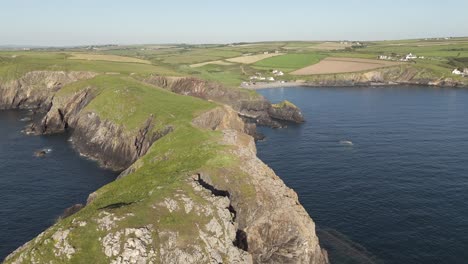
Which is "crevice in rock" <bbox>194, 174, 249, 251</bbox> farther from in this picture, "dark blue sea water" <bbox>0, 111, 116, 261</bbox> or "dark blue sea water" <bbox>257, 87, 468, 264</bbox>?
"dark blue sea water" <bbox>0, 111, 116, 261</bbox>

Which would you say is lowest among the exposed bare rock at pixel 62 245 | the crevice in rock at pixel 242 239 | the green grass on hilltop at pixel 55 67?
the crevice in rock at pixel 242 239

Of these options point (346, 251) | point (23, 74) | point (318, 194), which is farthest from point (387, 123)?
point (23, 74)

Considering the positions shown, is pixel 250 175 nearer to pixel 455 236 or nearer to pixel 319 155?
pixel 455 236

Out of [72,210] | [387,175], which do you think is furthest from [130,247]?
[387,175]

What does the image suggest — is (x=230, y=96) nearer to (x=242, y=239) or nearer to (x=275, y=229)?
(x=275, y=229)

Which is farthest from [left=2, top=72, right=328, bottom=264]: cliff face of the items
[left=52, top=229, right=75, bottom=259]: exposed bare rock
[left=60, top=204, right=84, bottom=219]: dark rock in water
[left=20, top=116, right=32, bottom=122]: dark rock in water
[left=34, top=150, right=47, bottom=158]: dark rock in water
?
[left=20, top=116, right=32, bottom=122]: dark rock in water

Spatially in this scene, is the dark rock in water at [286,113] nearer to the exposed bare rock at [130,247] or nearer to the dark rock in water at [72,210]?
the dark rock in water at [72,210]

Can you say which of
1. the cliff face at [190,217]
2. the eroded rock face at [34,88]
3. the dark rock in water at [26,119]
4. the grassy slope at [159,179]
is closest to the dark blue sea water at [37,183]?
the cliff face at [190,217]
